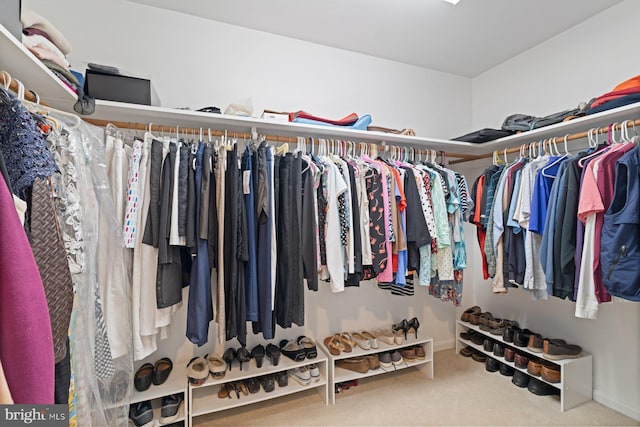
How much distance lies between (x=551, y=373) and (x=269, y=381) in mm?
1798

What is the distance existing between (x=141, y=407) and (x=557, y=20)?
3.51 m

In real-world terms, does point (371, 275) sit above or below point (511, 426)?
above

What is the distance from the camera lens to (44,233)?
0.59m

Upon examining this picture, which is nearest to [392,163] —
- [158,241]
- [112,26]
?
[158,241]

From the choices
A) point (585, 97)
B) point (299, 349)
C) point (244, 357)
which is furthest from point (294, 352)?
point (585, 97)

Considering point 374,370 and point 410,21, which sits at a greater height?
point 410,21

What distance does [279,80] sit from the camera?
2.10m

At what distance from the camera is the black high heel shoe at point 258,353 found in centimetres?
182

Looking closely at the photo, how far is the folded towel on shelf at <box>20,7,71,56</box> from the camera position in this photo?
39.0 inches

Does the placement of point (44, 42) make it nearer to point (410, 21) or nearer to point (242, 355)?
point (242, 355)

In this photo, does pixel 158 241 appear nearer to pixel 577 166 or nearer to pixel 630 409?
pixel 577 166

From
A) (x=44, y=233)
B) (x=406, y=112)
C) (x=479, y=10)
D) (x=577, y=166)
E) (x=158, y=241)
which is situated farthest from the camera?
(x=406, y=112)

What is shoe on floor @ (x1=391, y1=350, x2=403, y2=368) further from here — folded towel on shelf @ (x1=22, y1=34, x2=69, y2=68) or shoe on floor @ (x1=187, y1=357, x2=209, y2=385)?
folded towel on shelf @ (x1=22, y1=34, x2=69, y2=68)

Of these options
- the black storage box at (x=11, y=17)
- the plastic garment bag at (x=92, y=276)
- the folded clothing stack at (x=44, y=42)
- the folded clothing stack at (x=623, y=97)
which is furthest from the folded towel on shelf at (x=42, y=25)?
the folded clothing stack at (x=623, y=97)
